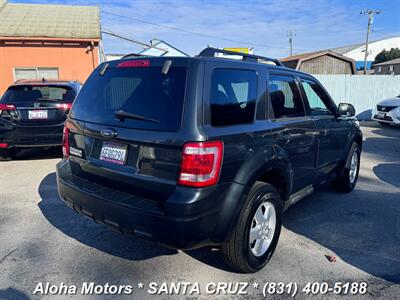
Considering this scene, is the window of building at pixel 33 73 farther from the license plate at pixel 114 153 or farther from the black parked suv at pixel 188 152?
the license plate at pixel 114 153

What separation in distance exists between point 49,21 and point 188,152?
49.1 ft

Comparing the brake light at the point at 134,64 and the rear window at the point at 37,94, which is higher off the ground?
the brake light at the point at 134,64

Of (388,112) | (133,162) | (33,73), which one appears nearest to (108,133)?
(133,162)

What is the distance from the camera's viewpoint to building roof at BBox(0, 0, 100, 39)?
13.0 m

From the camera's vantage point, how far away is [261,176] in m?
2.91

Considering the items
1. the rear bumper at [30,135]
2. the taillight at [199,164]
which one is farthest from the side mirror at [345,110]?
the rear bumper at [30,135]

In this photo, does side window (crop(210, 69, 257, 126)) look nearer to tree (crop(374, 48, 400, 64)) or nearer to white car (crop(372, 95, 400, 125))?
white car (crop(372, 95, 400, 125))

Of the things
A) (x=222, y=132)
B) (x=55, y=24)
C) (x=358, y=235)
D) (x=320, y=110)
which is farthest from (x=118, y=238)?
(x=55, y=24)

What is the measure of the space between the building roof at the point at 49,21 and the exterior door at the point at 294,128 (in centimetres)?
1140

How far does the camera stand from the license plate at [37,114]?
6.05 m

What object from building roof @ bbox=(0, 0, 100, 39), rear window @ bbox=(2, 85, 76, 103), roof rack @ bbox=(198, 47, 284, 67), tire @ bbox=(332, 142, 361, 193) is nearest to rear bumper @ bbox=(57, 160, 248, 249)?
roof rack @ bbox=(198, 47, 284, 67)

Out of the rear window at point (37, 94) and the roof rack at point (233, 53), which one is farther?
the rear window at point (37, 94)

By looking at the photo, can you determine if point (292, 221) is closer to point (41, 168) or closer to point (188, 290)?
point (188, 290)

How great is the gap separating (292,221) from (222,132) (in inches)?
82.7
